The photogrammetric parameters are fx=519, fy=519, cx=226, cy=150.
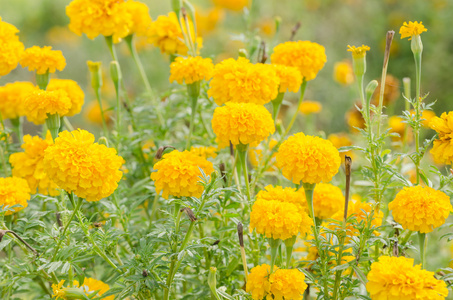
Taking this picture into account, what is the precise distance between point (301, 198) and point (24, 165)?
30.4 inches

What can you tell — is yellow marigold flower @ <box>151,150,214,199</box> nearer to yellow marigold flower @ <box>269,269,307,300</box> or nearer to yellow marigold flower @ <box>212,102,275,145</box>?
yellow marigold flower @ <box>212,102,275,145</box>

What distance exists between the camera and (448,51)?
14.5ft

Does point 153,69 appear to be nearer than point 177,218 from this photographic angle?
No

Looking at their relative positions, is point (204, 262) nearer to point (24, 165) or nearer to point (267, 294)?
point (267, 294)

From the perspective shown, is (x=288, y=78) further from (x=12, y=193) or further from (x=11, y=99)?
(x=11, y=99)

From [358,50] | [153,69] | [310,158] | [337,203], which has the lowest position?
[153,69]

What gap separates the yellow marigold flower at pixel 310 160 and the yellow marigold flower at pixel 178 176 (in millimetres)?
199

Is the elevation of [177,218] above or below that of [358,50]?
below

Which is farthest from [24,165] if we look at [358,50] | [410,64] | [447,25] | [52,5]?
[52,5]

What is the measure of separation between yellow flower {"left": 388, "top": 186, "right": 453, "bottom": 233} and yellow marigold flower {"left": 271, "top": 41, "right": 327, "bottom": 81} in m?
0.52

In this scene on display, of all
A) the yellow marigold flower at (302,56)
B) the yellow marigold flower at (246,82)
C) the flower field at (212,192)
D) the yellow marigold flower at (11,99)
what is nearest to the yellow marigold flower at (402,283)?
the flower field at (212,192)

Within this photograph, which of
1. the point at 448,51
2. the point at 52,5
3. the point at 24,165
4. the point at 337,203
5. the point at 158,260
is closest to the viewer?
the point at 158,260

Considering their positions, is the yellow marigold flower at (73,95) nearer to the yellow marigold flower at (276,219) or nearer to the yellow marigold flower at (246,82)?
the yellow marigold flower at (246,82)

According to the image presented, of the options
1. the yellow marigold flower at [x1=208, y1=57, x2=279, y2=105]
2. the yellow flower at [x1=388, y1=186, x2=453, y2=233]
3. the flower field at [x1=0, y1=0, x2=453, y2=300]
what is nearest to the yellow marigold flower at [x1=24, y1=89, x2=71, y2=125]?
the flower field at [x1=0, y1=0, x2=453, y2=300]
